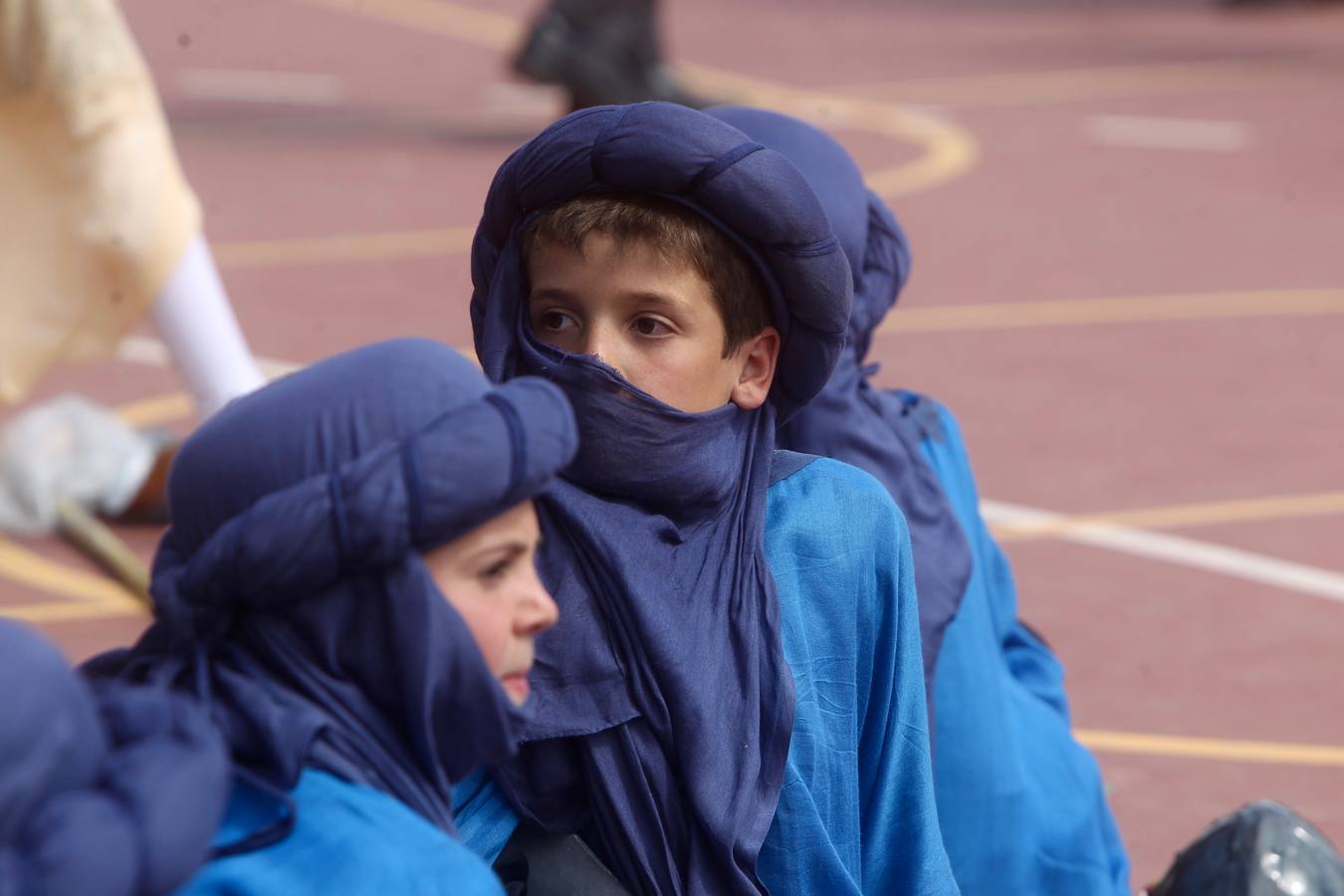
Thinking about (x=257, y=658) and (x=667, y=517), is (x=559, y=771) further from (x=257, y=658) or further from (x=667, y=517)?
(x=257, y=658)

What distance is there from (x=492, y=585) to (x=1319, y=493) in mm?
5815

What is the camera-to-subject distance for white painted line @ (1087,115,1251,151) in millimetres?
14180

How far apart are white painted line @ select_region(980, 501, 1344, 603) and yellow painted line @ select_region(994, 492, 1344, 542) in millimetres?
37

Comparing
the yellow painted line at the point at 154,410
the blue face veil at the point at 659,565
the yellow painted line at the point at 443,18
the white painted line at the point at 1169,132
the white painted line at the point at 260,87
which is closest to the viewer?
the blue face veil at the point at 659,565

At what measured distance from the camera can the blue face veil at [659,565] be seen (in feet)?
8.95

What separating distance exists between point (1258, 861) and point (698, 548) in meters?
1.19

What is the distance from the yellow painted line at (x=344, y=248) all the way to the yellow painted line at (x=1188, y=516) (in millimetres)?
4714

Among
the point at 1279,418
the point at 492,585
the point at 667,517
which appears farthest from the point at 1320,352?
the point at 492,585

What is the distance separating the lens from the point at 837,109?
15.3 metres

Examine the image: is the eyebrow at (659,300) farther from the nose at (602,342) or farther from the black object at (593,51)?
the black object at (593,51)

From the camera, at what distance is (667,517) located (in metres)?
2.88

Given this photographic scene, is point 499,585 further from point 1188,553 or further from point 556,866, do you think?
point 1188,553

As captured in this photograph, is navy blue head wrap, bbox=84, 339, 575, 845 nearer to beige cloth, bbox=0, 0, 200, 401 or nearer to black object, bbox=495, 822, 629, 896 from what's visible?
black object, bbox=495, 822, 629, 896

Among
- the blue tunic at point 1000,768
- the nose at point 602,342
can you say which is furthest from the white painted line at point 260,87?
the nose at point 602,342
